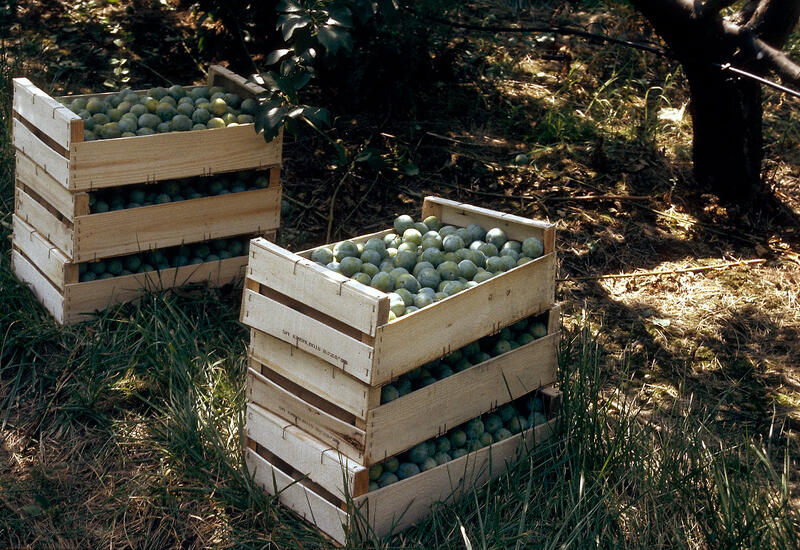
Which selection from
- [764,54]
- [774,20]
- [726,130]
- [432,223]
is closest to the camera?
[432,223]

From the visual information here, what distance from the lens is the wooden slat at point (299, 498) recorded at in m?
2.99

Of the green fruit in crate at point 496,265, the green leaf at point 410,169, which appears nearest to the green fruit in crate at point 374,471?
the green fruit in crate at point 496,265

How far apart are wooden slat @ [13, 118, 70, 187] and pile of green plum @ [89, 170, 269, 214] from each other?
18cm

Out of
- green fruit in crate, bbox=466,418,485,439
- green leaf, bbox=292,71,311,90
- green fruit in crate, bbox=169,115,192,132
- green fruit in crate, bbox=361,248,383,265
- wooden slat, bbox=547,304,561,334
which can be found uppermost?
green leaf, bbox=292,71,311,90

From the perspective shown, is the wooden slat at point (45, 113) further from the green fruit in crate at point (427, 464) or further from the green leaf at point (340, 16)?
the green fruit in crate at point (427, 464)

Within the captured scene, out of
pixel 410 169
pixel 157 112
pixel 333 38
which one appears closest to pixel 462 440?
pixel 333 38

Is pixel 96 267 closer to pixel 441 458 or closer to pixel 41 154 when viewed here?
pixel 41 154

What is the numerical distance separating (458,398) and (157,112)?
2.09 meters

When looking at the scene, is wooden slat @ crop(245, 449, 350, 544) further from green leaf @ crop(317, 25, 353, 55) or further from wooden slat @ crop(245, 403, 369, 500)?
green leaf @ crop(317, 25, 353, 55)

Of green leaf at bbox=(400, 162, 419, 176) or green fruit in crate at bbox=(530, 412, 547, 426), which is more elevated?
green leaf at bbox=(400, 162, 419, 176)

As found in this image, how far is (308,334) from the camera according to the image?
9.71ft

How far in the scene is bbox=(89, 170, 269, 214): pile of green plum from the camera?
4.11 m

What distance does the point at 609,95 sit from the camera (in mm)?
6246

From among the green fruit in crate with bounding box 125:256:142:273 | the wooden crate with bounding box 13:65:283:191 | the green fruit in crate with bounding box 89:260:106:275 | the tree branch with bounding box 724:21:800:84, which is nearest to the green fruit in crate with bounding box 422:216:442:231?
the wooden crate with bounding box 13:65:283:191
